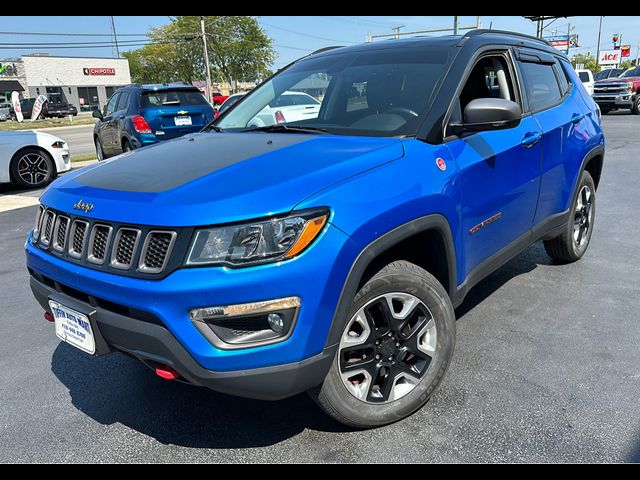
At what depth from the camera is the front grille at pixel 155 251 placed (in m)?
2.01

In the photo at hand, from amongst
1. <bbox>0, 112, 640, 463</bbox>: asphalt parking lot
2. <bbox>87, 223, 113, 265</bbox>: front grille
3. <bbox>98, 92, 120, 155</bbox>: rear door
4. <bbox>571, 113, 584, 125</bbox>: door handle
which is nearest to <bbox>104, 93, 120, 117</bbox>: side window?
<bbox>98, 92, 120, 155</bbox>: rear door

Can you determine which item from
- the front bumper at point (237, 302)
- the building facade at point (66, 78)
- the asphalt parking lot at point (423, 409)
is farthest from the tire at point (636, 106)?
the building facade at point (66, 78)

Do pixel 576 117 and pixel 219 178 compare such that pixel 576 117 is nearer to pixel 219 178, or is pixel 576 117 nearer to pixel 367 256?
pixel 367 256

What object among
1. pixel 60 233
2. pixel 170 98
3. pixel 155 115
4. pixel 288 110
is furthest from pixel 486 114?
pixel 170 98

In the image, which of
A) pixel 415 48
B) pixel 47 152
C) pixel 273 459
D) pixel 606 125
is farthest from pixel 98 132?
pixel 606 125

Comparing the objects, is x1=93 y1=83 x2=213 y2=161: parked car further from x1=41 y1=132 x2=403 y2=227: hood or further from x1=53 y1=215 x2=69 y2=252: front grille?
x1=53 y1=215 x2=69 y2=252: front grille

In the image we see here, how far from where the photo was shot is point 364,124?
294cm

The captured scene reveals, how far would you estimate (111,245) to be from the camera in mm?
2154

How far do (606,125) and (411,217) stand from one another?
1824 centimetres

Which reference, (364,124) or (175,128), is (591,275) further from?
(175,128)

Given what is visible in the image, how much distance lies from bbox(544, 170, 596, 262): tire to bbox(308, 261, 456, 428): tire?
2.29m

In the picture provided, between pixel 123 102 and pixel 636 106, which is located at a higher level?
pixel 123 102

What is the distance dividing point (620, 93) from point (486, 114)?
71.3 ft

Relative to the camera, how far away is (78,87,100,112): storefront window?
62812 mm
